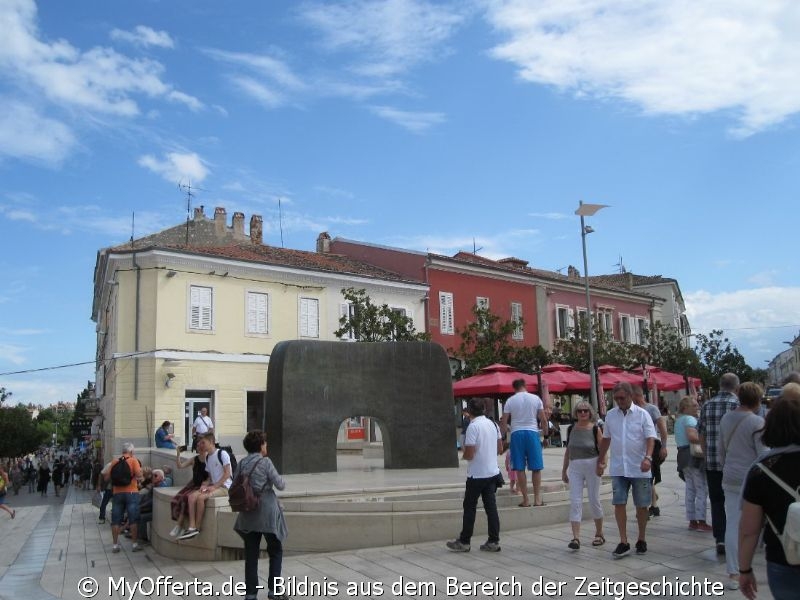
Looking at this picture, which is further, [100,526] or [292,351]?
[100,526]

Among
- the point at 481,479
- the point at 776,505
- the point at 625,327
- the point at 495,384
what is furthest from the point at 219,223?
the point at 776,505

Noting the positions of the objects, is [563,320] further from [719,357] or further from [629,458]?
[629,458]

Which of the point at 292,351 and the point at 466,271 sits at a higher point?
the point at 466,271

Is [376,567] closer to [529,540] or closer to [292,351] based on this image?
[529,540]

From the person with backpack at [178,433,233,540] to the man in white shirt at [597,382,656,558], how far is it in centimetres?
453

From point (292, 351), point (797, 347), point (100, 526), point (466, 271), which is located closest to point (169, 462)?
point (100, 526)

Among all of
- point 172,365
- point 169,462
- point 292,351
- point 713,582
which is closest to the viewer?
point 713,582

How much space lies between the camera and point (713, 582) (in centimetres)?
609

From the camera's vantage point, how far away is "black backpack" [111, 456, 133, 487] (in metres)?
11.4

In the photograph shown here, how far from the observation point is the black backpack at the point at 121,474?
11367 millimetres

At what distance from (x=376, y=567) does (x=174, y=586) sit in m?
2.09

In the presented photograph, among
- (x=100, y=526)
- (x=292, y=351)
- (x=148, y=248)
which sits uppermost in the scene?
(x=148, y=248)

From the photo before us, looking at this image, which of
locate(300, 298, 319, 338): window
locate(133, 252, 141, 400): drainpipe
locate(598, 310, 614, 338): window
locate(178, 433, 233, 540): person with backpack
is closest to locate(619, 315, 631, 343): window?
locate(598, 310, 614, 338): window

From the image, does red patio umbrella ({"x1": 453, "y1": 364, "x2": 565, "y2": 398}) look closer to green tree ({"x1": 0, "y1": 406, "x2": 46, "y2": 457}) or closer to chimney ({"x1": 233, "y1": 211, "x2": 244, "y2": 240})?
chimney ({"x1": 233, "y1": 211, "x2": 244, "y2": 240})
